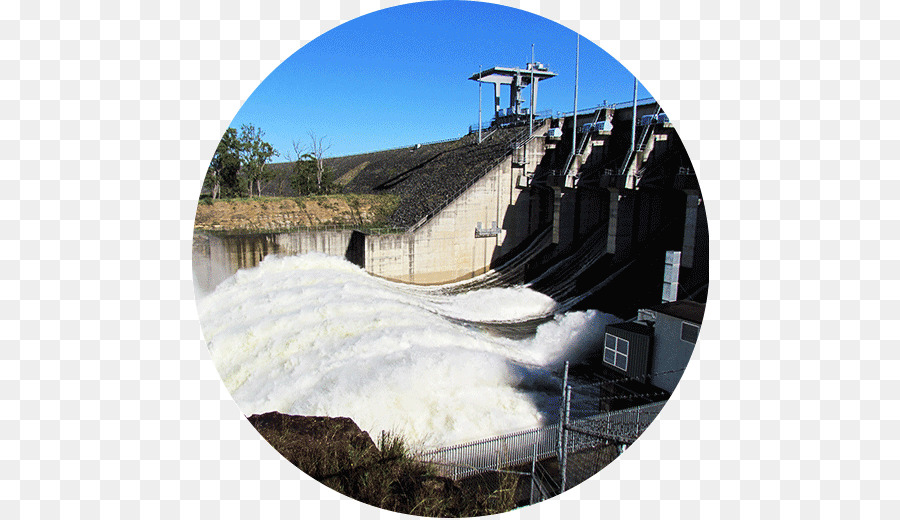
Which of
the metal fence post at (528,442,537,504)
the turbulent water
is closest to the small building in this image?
the turbulent water

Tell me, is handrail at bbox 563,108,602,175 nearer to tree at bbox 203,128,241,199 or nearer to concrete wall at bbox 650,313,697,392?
concrete wall at bbox 650,313,697,392

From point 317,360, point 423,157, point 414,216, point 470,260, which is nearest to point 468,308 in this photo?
point 470,260

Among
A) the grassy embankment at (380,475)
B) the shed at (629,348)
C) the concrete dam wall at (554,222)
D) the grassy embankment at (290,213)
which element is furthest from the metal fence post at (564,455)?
the grassy embankment at (290,213)

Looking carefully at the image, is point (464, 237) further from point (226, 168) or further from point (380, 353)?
point (226, 168)

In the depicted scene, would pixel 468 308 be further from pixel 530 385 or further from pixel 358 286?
pixel 530 385

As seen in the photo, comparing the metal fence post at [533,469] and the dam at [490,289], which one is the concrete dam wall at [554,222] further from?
the metal fence post at [533,469]

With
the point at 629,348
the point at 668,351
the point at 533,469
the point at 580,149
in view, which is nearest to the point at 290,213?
the point at 580,149
